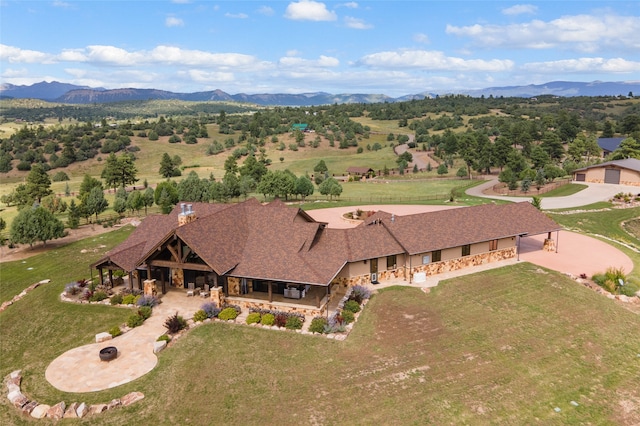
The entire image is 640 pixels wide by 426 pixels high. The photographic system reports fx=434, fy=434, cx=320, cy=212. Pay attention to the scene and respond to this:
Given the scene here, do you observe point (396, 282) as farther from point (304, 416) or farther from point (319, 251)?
point (304, 416)

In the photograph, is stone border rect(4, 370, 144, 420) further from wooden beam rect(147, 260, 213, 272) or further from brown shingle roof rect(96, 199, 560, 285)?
wooden beam rect(147, 260, 213, 272)

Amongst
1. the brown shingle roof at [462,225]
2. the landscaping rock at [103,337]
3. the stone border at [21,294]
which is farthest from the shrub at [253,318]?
the stone border at [21,294]

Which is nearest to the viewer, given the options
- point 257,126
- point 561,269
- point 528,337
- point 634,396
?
point 634,396

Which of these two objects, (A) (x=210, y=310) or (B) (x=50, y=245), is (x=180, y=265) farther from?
(B) (x=50, y=245)

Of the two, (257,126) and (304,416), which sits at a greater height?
(257,126)

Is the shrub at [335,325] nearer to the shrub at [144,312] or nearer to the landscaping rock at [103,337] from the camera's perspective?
the shrub at [144,312]

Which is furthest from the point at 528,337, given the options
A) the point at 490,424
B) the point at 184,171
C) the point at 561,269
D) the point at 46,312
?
the point at 184,171

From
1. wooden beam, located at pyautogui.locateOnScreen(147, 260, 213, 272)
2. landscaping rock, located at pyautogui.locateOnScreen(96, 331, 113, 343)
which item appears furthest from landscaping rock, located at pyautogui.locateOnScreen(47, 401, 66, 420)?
wooden beam, located at pyautogui.locateOnScreen(147, 260, 213, 272)
